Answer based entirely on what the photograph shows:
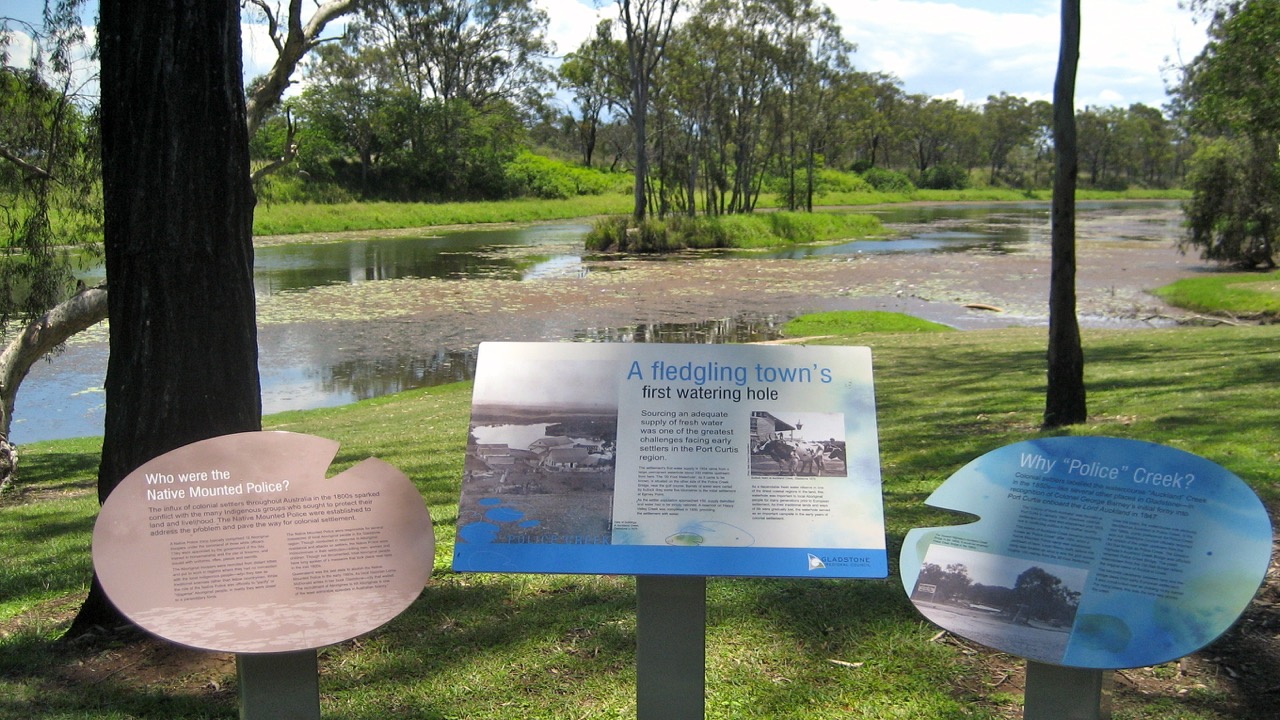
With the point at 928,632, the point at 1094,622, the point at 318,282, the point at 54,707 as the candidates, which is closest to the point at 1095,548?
the point at 1094,622

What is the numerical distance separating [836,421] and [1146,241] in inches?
1497

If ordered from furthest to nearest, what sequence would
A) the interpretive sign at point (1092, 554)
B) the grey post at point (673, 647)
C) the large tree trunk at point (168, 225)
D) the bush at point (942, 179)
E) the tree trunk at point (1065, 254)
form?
the bush at point (942, 179)
the tree trunk at point (1065, 254)
the large tree trunk at point (168, 225)
the grey post at point (673, 647)
the interpretive sign at point (1092, 554)

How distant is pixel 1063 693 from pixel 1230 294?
19.9 m

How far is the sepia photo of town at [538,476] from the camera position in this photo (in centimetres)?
255

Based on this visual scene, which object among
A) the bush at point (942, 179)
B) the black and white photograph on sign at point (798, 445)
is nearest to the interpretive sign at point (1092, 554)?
the black and white photograph on sign at point (798, 445)

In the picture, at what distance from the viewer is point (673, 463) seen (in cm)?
263

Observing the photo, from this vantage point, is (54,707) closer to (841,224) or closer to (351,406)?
(351,406)

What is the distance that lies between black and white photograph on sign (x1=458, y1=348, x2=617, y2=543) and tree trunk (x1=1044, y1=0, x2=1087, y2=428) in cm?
427

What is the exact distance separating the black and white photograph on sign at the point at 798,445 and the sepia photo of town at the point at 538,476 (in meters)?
0.37

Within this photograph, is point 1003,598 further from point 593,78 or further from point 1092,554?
point 593,78

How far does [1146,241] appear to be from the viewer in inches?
1430

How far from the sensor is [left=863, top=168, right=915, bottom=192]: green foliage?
257 ft

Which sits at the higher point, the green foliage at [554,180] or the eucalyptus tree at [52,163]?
the green foliage at [554,180]

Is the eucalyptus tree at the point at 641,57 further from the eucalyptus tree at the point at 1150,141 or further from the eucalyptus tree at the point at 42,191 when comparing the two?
the eucalyptus tree at the point at 1150,141
